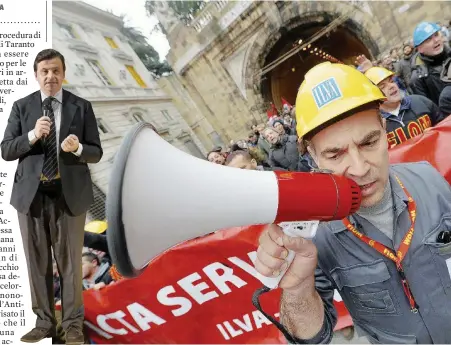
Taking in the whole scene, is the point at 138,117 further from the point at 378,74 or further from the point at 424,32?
the point at 424,32

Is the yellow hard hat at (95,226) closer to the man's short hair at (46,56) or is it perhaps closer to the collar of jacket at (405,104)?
the man's short hair at (46,56)

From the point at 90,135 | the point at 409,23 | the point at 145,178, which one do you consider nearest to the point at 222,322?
the point at 90,135

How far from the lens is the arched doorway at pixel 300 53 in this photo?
250 inches

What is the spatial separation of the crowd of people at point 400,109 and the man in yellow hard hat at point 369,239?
0.14m

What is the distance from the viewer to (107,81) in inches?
92.0

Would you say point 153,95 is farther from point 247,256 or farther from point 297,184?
point 297,184

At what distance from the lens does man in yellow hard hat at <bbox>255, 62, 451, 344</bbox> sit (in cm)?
80

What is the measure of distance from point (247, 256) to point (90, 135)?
103 centimetres

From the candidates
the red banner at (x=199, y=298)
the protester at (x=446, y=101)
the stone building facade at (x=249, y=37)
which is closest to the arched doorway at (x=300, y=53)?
the stone building facade at (x=249, y=37)

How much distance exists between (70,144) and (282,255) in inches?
56.9

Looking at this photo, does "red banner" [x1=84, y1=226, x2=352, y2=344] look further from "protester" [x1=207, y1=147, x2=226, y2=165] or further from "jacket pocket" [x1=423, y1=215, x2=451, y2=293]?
"jacket pocket" [x1=423, y1=215, x2=451, y2=293]

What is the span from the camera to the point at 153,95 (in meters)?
2.63

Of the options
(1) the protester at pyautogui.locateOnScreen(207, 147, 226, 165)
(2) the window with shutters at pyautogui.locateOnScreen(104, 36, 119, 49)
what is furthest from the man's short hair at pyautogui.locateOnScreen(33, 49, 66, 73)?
(1) the protester at pyautogui.locateOnScreen(207, 147, 226, 165)

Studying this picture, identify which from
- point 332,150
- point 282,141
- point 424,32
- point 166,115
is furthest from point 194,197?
point 424,32
